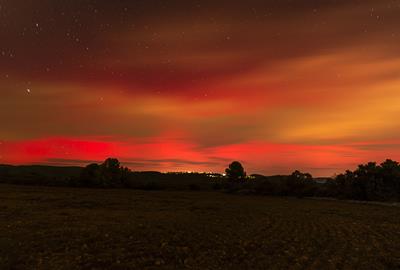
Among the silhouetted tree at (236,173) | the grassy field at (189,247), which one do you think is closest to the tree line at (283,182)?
the silhouetted tree at (236,173)

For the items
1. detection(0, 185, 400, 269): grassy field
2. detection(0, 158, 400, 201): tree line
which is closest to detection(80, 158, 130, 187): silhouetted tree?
detection(0, 158, 400, 201): tree line

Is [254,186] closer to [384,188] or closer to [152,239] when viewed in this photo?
[384,188]

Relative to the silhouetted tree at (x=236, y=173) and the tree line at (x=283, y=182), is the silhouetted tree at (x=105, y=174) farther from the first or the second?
the silhouetted tree at (x=236, y=173)

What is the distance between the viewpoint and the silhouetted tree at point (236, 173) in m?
172

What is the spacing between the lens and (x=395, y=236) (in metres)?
32.8

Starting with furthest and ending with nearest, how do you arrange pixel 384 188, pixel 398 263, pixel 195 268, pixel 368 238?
pixel 384 188 → pixel 368 238 → pixel 398 263 → pixel 195 268

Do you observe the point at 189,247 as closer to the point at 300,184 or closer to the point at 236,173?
the point at 300,184

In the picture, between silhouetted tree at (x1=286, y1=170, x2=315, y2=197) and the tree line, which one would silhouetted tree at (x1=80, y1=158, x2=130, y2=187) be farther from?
silhouetted tree at (x1=286, y1=170, x2=315, y2=197)

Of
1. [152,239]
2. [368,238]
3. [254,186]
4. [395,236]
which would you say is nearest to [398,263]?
[368,238]

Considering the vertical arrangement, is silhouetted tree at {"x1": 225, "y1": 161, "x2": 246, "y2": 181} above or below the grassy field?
above

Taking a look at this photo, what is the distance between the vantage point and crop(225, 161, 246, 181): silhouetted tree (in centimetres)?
17200

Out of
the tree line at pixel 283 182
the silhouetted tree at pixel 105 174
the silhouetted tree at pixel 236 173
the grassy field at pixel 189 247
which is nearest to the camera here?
the grassy field at pixel 189 247

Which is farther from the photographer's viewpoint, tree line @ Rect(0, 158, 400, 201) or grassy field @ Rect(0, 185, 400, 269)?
tree line @ Rect(0, 158, 400, 201)

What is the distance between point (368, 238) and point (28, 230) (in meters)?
28.0
